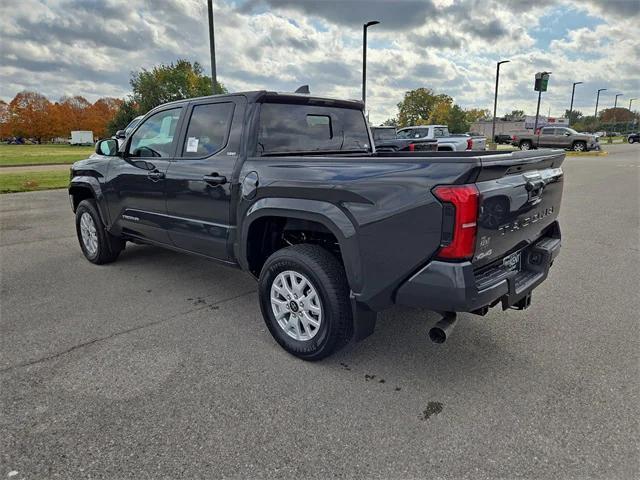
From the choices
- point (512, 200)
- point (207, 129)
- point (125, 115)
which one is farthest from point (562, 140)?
point (125, 115)

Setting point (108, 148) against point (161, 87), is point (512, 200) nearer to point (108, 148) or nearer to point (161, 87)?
point (108, 148)

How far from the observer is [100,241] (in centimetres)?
539

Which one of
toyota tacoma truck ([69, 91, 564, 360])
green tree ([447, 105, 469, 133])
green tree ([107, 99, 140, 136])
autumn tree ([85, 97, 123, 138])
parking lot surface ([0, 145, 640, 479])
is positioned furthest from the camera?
autumn tree ([85, 97, 123, 138])

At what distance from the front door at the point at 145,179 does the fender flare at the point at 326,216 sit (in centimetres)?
143

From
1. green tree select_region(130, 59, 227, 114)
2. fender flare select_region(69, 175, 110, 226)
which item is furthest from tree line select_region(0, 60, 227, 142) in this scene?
fender flare select_region(69, 175, 110, 226)

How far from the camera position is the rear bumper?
239 cm

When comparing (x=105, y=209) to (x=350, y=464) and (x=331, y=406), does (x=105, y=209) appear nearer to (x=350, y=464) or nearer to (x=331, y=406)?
(x=331, y=406)

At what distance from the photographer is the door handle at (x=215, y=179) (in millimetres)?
3590

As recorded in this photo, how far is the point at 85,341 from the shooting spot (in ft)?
11.3

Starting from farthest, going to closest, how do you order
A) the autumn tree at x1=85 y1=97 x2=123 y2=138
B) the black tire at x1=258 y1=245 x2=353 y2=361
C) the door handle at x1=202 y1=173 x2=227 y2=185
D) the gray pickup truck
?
1. the autumn tree at x1=85 y1=97 x2=123 y2=138
2. the gray pickup truck
3. the door handle at x1=202 y1=173 x2=227 y2=185
4. the black tire at x1=258 y1=245 x2=353 y2=361

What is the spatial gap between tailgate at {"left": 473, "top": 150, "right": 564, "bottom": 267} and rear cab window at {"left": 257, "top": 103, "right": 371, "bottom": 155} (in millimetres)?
1780

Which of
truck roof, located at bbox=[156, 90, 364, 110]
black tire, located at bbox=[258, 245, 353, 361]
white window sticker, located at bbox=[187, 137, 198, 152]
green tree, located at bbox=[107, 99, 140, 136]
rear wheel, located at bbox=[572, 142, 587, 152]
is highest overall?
green tree, located at bbox=[107, 99, 140, 136]

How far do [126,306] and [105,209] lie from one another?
1.55 meters

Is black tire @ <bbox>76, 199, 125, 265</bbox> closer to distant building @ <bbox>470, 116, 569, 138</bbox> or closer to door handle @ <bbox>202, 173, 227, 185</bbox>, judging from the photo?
door handle @ <bbox>202, 173, 227, 185</bbox>
